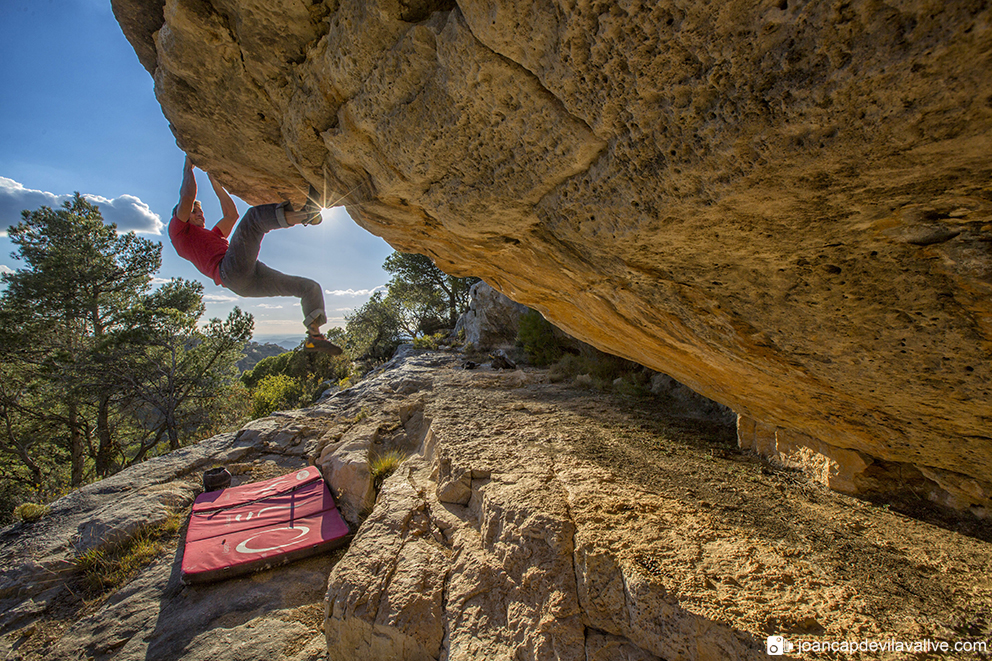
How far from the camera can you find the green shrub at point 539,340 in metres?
9.46

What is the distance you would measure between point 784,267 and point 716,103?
37.0 inches

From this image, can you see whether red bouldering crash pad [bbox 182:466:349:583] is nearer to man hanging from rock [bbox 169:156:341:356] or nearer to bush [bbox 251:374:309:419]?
man hanging from rock [bbox 169:156:341:356]

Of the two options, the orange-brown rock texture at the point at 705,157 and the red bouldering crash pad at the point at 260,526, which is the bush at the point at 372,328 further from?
the orange-brown rock texture at the point at 705,157

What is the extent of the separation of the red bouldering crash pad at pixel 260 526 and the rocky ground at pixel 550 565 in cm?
20

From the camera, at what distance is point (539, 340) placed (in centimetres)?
970

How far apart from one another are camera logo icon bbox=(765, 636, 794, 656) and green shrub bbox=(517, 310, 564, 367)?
26.1 ft

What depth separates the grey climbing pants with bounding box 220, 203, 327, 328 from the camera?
3941mm

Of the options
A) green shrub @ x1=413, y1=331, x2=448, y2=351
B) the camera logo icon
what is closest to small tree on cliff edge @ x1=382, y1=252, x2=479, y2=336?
green shrub @ x1=413, y1=331, x2=448, y2=351

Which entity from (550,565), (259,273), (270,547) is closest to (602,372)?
(550,565)

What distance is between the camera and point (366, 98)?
2.18 meters

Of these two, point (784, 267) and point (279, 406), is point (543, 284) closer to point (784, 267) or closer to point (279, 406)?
point (784, 267)

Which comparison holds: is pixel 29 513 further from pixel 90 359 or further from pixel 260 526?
pixel 90 359

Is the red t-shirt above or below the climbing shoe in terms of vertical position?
above

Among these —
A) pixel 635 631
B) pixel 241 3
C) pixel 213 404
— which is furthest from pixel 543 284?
pixel 213 404
